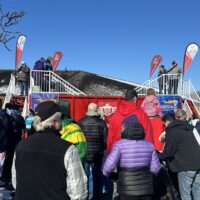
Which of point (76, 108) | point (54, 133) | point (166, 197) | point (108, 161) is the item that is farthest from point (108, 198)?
point (76, 108)

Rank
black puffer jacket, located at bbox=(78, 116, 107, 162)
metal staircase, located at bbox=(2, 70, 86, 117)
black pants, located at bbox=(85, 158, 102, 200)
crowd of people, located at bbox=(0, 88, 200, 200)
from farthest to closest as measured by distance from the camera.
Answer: metal staircase, located at bbox=(2, 70, 86, 117) < black pants, located at bbox=(85, 158, 102, 200) < black puffer jacket, located at bbox=(78, 116, 107, 162) < crowd of people, located at bbox=(0, 88, 200, 200)

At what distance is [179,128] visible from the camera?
17.8 ft

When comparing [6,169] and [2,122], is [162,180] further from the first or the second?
[6,169]

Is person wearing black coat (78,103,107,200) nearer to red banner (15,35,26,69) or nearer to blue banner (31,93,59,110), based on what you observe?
blue banner (31,93,59,110)

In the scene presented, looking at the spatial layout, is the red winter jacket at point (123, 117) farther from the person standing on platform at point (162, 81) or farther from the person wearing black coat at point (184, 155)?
the person standing on platform at point (162, 81)

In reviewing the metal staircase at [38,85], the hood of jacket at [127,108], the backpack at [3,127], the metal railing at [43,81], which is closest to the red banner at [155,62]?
the metal staircase at [38,85]

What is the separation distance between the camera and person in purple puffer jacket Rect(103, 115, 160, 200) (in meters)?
4.28

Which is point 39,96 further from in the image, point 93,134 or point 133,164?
point 133,164

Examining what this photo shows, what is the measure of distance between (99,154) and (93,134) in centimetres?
40

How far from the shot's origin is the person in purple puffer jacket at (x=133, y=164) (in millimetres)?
4277

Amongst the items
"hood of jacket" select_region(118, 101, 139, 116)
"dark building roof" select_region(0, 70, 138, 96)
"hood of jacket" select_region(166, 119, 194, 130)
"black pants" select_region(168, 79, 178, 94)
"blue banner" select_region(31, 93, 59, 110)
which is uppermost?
"dark building roof" select_region(0, 70, 138, 96)

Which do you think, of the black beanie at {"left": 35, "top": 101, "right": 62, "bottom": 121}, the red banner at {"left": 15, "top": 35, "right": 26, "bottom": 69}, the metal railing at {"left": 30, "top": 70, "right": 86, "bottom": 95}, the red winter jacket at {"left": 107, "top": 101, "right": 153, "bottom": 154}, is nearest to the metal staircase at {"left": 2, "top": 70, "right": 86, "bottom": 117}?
the metal railing at {"left": 30, "top": 70, "right": 86, "bottom": 95}

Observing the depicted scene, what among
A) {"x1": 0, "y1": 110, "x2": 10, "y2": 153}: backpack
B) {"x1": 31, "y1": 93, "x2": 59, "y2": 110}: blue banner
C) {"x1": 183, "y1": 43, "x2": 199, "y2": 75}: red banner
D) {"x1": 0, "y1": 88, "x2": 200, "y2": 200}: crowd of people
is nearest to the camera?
{"x1": 0, "y1": 88, "x2": 200, "y2": 200}: crowd of people

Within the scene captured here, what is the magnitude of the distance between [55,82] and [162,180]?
1449cm
